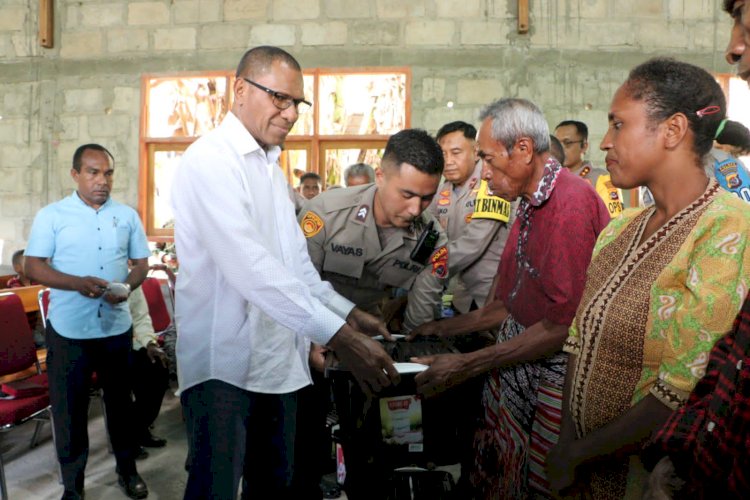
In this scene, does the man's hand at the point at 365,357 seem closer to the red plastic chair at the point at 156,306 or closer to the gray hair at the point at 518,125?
the gray hair at the point at 518,125

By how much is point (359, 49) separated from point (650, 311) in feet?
18.9

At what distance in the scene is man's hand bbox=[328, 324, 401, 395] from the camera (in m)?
1.73

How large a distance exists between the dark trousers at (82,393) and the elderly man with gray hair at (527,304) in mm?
2021

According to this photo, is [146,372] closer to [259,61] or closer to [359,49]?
[259,61]

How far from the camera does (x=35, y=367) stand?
13.5ft

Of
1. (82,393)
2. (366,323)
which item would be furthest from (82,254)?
(366,323)

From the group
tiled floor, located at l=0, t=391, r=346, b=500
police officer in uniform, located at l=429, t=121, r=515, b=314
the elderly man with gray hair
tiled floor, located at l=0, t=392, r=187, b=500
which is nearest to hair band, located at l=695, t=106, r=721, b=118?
the elderly man with gray hair

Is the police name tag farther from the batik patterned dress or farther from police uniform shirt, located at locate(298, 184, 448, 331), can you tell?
the batik patterned dress

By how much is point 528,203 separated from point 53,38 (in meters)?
6.95

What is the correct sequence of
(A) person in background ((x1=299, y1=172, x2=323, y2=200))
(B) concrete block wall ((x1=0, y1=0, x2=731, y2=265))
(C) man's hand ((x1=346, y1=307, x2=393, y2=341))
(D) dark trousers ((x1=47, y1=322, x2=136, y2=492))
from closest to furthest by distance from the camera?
(C) man's hand ((x1=346, y1=307, x2=393, y2=341)), (D) dark trousers ((x1=47, y1=322, x2=136, y2=492)), (A) person in background ((x1=299, y1=172, x2=323, y2=200)), (B) concrete block wall ((x1=0, y1=0, x2=731, y2=265))

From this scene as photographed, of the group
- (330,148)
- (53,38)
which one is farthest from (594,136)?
(53,38)

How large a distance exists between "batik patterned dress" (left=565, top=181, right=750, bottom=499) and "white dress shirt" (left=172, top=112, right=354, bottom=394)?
703 mm

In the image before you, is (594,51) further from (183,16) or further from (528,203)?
(528,203)

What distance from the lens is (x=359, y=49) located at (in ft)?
21.4
